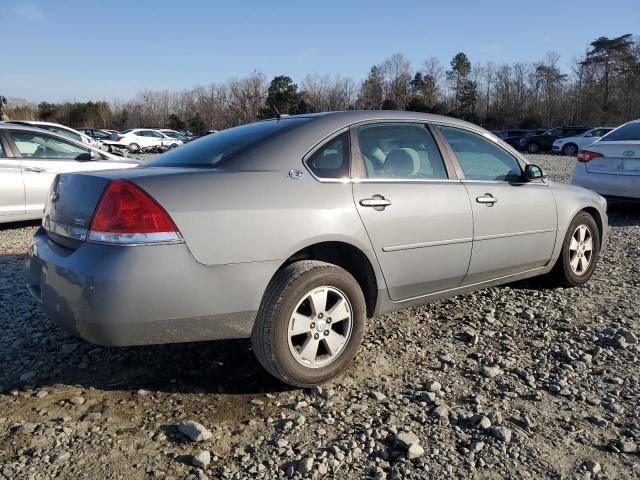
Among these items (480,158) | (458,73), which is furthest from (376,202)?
(458,73)

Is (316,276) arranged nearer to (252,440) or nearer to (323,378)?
(323,378)

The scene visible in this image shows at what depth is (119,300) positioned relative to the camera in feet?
7.88

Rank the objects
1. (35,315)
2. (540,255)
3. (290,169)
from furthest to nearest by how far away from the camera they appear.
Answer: (540,255) → (35,315) → (290,169)

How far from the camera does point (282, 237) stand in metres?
2.69

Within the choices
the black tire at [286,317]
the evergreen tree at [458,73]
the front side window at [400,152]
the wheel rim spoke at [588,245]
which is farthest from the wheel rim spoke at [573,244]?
the evergreen tree at [458,73]

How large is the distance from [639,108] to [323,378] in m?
63.0

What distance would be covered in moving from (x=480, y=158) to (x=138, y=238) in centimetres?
262

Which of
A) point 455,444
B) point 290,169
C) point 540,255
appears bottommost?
point 455,444

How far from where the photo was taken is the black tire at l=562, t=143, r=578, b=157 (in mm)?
30250

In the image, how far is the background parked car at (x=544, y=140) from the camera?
114ft

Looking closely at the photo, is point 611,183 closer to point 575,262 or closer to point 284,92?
point 575,262

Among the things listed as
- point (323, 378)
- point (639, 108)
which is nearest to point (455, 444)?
point (323, 378)

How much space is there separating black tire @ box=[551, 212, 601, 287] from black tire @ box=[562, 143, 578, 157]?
28.3 meters

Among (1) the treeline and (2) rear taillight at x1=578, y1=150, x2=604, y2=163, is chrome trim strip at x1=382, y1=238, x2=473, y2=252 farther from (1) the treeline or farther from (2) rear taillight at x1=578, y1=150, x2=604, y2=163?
(1) the treeline
